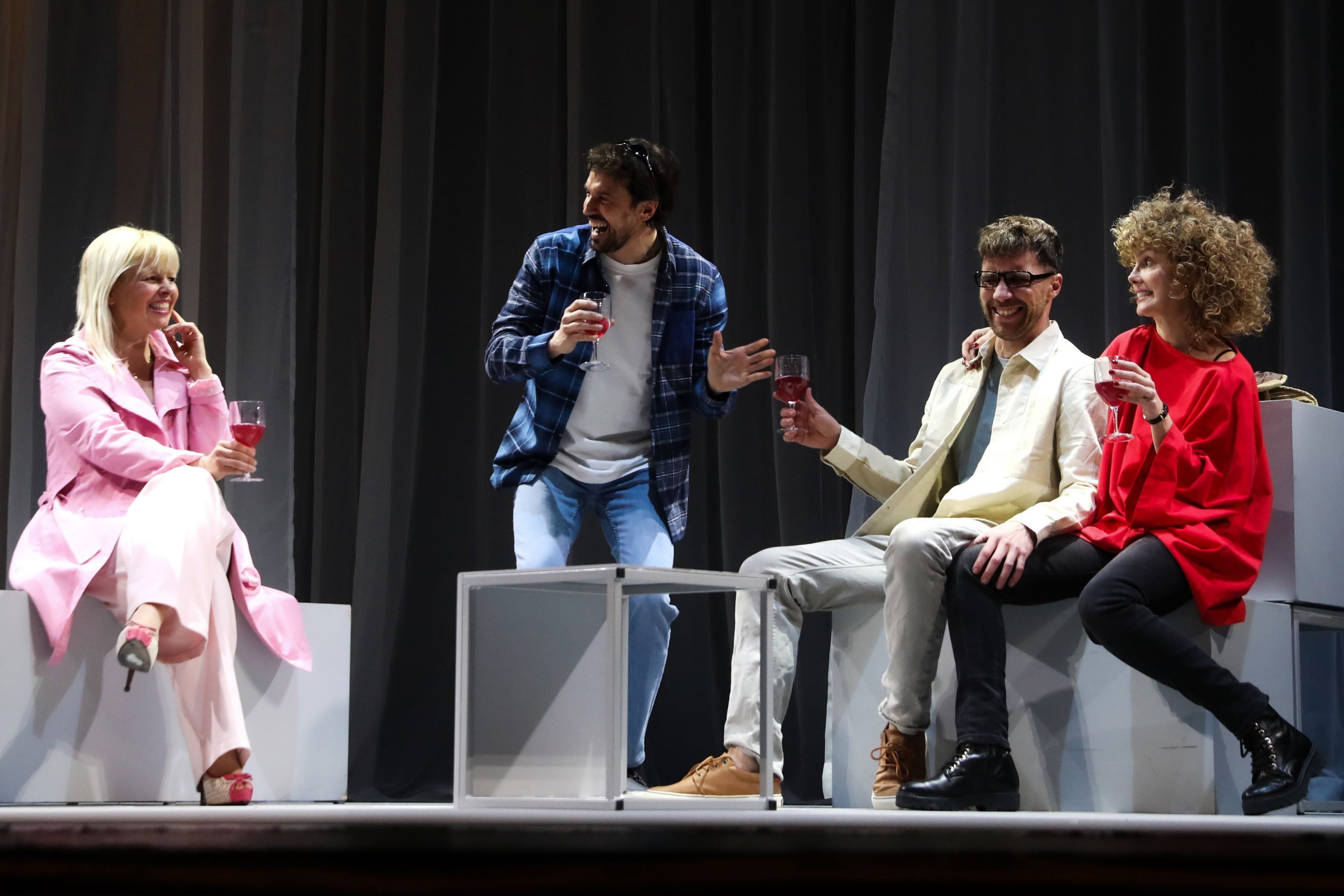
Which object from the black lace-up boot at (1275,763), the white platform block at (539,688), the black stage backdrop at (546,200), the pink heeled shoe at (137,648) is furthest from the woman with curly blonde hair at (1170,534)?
the pink heeled shoe at (137,648)

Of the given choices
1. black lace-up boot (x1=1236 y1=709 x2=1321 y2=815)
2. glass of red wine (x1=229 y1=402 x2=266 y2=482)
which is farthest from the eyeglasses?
black lace-up boot (x1=1236 y1=709 x2=1321 y2=815)

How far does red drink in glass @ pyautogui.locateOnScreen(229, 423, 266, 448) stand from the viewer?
2836 mm

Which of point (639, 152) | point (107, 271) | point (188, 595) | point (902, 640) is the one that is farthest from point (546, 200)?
point (902, 640)

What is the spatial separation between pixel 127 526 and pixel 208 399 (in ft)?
1.67

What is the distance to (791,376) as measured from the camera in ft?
9.20

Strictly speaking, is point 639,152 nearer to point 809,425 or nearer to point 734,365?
point 734,365

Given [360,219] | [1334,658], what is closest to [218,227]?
[360,219]

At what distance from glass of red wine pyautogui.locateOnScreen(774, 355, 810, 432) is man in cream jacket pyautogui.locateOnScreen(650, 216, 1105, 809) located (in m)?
0.12

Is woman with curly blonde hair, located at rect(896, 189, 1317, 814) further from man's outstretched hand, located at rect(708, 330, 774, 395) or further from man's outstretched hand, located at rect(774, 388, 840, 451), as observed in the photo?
man's outstretched hand, located at rect(708, 330, 774, 395)

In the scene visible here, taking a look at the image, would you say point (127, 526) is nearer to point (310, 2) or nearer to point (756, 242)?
point (756, 242)

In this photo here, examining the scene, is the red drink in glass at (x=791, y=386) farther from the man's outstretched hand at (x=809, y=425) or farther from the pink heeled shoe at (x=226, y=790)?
the pink heeled shoe at (x=226, y=790)

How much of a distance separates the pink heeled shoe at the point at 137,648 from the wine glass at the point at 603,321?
0.98 m

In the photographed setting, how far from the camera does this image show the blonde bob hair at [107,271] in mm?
3174

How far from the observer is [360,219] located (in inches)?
182
